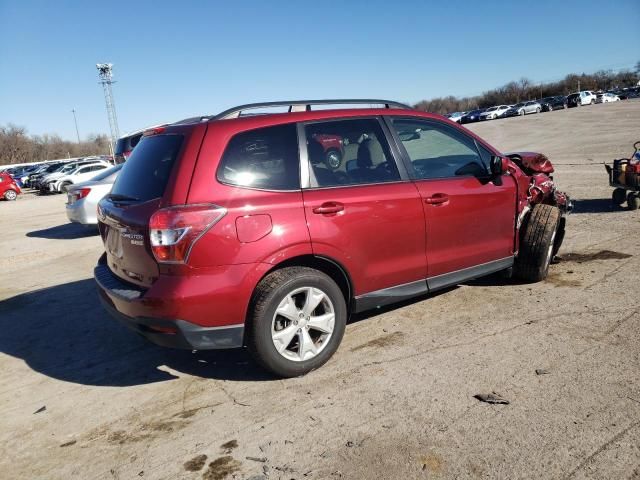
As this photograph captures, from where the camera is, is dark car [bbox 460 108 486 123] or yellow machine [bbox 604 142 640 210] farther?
dark car [bbox 460 108 486 123]

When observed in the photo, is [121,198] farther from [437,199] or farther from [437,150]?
[437,150]

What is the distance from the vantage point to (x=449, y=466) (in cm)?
256

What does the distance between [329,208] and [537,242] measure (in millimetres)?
2511

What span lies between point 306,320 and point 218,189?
111 centimetres

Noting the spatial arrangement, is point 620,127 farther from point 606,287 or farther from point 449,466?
point 449,466

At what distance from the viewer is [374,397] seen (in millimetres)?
3279

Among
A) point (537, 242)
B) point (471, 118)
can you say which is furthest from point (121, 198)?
point (471, 118)

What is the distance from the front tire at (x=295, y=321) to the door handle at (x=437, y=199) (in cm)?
111

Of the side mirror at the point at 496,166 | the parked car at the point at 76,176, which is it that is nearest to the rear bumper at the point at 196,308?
the side mirror at the point at 496,166

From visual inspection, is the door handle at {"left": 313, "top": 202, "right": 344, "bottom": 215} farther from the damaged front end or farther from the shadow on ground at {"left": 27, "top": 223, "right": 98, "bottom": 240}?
the shadow on ground at {"left": 27, "top": 223, "right": 98, "bottom": 240}

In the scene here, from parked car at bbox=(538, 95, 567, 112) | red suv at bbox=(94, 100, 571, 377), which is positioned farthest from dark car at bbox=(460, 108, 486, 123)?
red suv at bbox=(94, 100, 571, 377)

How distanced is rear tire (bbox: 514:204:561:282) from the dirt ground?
6.8 inches

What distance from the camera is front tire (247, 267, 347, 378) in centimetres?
337

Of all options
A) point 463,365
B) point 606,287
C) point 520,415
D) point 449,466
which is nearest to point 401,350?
point 463,365
